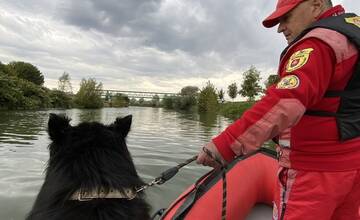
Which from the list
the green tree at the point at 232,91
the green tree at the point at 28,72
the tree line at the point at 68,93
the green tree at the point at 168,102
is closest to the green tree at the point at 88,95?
the tree line at the point at 68,93

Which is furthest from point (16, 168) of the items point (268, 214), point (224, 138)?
point (224, 138)

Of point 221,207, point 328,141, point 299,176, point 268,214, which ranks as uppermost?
point 328,141

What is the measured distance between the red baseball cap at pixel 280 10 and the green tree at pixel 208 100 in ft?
198

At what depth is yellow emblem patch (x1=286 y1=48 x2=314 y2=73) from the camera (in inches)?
68.3

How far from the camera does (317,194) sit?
74.5 inches

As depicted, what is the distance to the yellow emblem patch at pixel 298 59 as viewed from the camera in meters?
1.74

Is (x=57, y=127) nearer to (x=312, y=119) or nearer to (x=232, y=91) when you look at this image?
(x=312, y=119)

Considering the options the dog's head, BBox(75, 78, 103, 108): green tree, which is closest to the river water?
the dog's head

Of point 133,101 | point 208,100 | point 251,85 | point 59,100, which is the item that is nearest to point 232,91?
point 208,100

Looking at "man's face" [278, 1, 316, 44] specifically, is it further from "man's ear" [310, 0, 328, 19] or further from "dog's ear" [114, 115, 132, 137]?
"dog's ear" [114, 115, 132, 137]

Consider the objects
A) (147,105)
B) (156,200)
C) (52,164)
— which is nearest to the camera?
(52,164)

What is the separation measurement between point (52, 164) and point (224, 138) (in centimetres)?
97

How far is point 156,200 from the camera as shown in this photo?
6.73m

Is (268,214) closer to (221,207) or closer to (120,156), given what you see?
(221,207)
